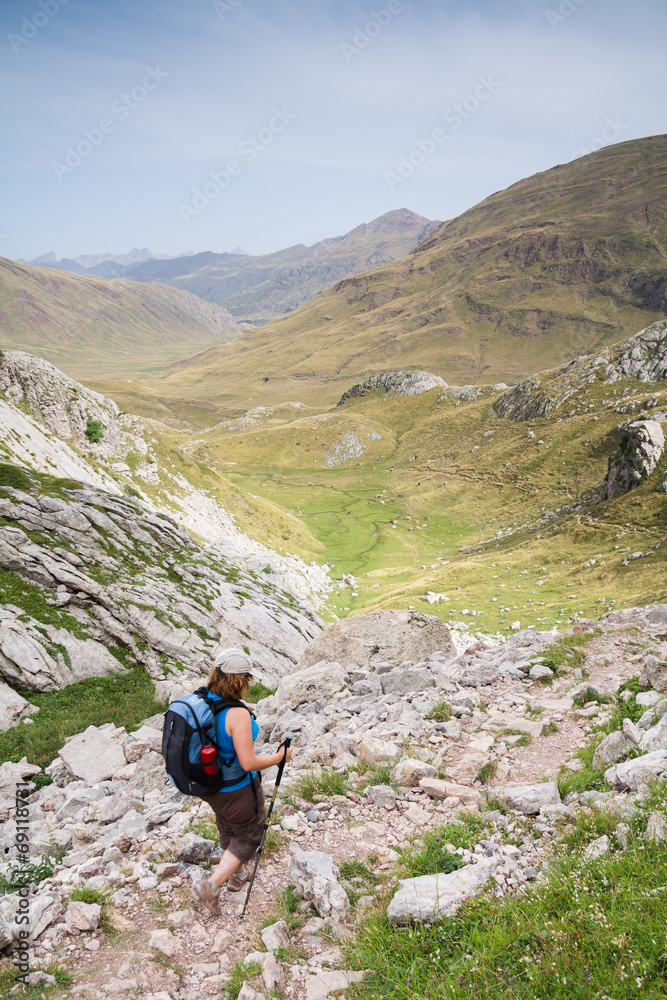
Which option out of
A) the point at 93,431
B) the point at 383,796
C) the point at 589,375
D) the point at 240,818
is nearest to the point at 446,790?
the point at 383,796

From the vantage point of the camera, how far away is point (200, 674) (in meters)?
19.6

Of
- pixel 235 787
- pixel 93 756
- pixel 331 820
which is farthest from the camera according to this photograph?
pixel 93 756

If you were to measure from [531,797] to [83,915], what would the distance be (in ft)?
20.2

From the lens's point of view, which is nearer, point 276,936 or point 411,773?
point 276,936

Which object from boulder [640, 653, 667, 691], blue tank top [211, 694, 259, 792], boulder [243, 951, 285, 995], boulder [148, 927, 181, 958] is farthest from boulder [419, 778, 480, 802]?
boulder [640, 653, 667, 691]

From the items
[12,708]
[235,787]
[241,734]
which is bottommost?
[12,708]

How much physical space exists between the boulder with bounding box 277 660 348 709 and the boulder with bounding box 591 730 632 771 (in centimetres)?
824

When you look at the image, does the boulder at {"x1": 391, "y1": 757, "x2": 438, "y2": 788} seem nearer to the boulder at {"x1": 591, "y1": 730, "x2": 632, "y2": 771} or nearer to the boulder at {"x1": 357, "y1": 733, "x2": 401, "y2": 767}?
the boulder at {"x1": 357, "y1": 733, "x2": 401, "y2": 767}

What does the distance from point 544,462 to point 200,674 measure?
7161 cm

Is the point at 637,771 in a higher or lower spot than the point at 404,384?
lower

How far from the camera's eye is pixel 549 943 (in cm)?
430

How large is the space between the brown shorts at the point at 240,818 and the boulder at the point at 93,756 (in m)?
6.83

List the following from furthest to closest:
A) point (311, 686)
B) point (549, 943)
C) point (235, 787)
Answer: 1. point (311, 686)
2. point (235, 787)
3. point (549, 943)

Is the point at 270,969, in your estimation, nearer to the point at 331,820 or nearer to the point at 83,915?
the point at 83,915
